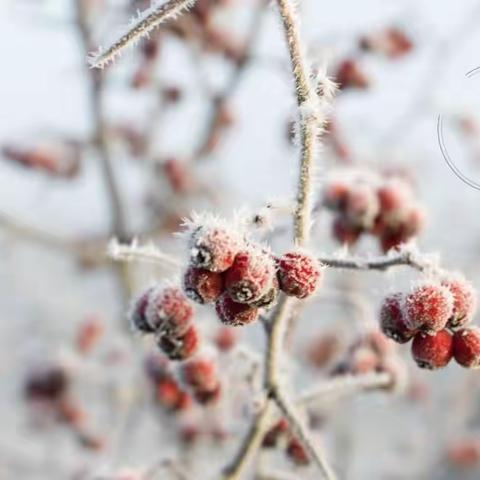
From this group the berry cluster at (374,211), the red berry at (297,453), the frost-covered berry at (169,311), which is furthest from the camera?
the berry cluster at (374,211)

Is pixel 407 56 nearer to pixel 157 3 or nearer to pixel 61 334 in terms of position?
pixel 157 3

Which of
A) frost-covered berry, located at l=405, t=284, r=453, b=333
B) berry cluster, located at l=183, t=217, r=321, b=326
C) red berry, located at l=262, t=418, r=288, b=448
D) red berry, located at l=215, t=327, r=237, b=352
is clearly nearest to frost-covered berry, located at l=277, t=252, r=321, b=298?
berry cluster, located at l=183, t=217, r=321, b=326

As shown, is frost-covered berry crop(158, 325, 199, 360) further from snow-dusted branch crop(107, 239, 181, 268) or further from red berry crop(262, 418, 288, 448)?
red berry crop(262, 418, 288, 448)

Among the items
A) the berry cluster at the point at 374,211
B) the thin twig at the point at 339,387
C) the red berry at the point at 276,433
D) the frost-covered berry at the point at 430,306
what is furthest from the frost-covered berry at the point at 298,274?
the berry cluster at the point at 374,211

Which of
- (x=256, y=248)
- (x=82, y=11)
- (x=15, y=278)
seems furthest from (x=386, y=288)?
(x=15, y=278)

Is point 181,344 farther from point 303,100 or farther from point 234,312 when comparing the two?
point 303,100

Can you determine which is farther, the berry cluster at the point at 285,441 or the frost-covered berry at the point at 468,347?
the berry cluster at the point at 285,441

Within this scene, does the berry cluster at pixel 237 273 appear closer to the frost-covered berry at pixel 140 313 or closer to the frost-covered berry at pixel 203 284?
the frost-covered berry at pixel 203 284
